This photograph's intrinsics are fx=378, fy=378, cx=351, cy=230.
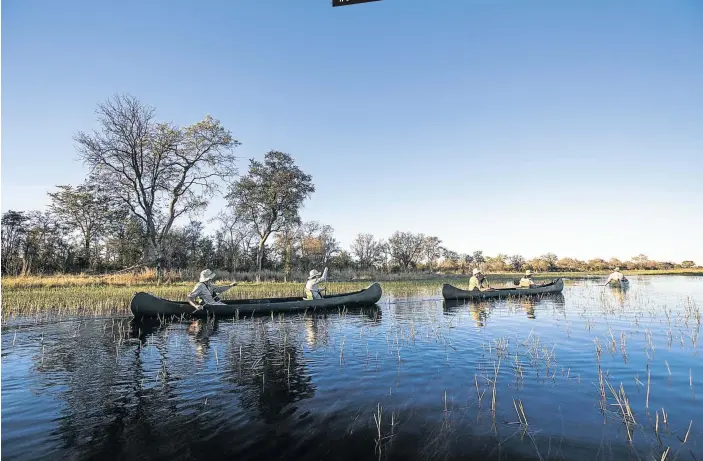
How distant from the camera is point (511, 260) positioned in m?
81.4

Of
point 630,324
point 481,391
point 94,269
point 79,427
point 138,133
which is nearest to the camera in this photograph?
point 79,427

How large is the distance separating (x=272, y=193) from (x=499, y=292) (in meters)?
25.7

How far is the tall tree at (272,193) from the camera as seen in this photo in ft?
131

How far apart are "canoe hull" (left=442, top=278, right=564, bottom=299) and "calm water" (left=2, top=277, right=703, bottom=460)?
26.1 ft

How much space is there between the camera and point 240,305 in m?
14.6

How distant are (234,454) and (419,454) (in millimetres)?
2177

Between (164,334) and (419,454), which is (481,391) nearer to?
(419,454)

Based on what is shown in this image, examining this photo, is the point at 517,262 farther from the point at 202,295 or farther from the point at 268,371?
the point at 268,371

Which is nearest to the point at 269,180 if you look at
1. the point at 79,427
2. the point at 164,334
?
the point at 164,334

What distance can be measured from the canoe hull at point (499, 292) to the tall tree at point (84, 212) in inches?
1498

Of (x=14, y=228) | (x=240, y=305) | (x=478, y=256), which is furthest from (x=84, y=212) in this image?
(x=478, y=256)

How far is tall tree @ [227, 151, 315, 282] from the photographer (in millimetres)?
39781

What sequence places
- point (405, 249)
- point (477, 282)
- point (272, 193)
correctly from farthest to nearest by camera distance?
1. point (405, 249)
2. point (272, 193)
3. point (477, 282)

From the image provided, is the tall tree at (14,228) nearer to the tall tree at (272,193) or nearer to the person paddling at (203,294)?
the tall tree at (272,193)
